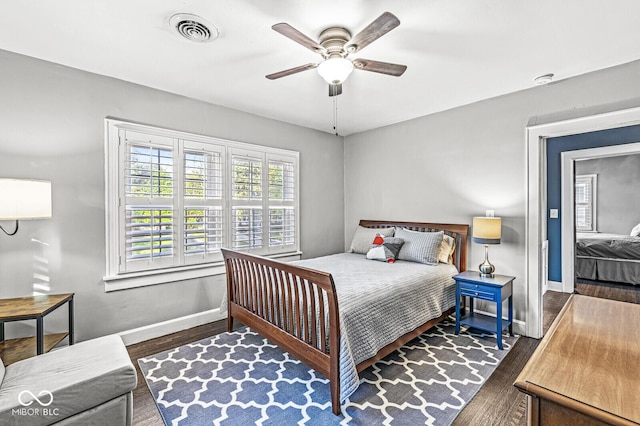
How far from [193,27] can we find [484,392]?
3.32 meters

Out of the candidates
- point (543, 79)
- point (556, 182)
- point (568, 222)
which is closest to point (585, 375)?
point (543, 79)

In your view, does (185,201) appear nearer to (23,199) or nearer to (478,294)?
(23,199)

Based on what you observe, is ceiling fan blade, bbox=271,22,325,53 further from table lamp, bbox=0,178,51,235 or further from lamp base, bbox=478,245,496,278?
lamp base, bbox=478,245,496,278

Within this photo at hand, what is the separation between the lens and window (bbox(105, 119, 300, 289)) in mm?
2922

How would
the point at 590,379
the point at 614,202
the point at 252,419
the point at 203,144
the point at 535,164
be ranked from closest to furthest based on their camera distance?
the point at 590,379, the point at 252,419, the point at 535,164, the point at 203,144, the point at 614,202

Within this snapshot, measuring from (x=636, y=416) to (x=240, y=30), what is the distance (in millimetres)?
2605

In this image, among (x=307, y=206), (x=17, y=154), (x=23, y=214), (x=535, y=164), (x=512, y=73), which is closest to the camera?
(x=23, y=214)

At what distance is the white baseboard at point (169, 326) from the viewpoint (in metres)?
2.98

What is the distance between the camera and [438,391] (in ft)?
7.32

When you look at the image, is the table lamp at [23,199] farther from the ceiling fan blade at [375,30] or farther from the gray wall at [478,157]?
the gray wall at [478,157]

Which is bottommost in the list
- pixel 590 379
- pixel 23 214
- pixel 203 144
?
pixel 590 379

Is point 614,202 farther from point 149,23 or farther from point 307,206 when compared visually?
point 149,23

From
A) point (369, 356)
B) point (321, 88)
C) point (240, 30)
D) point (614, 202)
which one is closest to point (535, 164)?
point (321, 88)

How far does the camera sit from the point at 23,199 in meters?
2.10
